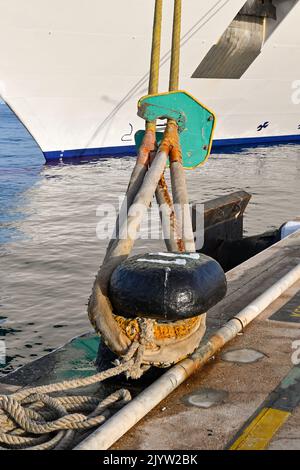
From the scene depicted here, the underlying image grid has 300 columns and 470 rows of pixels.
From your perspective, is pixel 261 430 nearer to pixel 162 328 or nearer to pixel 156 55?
pixel 162 328

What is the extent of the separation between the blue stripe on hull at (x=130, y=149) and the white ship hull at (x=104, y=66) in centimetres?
6

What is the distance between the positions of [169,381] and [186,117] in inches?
109

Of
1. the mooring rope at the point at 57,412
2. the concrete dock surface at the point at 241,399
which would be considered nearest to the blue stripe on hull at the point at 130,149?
the concrete dock surface at the point at 241,399

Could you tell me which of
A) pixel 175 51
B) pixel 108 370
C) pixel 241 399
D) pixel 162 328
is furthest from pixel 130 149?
pixel 241 399

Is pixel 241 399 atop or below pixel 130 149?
below

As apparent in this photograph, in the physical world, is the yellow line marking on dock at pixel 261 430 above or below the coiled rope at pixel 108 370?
below

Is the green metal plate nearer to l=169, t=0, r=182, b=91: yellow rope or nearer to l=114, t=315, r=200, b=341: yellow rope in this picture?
l=169, t=0, r=182, b=91: yellow rope

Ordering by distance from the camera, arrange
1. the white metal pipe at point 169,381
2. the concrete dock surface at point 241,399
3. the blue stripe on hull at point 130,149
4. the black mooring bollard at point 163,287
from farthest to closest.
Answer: the blue stripe on hull at point 130,149 < the black mooring bollard at point 163,287 < the concrete dock surface at point 241,399 < the white metal pipe at point 169,381

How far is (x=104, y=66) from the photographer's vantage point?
23.3 metres

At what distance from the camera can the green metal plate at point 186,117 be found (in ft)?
20.4

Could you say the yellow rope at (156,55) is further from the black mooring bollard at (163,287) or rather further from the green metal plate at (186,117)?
the black mooring bollard at (163,287)

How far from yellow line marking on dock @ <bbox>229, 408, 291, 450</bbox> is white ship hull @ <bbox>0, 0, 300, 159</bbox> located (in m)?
19.4
